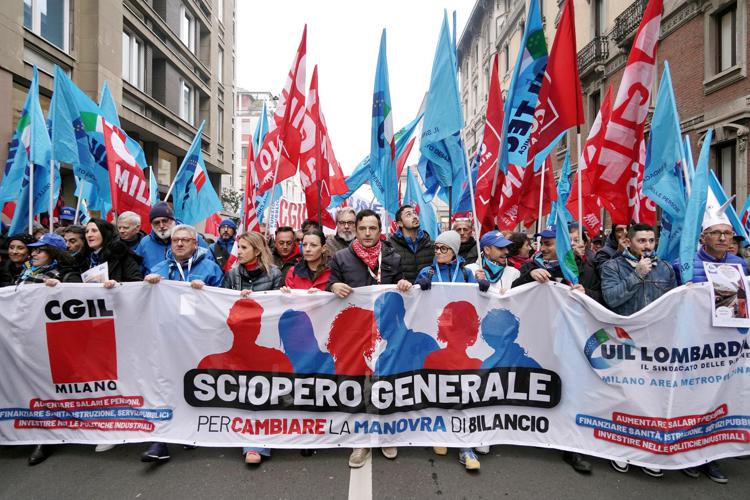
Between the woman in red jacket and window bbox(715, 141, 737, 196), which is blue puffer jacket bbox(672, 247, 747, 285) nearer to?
the woman in red jacket

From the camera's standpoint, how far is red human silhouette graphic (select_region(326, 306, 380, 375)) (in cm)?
347

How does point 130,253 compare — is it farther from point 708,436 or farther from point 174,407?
point 708,436

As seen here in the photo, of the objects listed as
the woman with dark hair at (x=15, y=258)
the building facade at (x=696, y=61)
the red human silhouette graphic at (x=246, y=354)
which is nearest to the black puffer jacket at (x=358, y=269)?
the red human silhouette graphic at (x=246, y=354)

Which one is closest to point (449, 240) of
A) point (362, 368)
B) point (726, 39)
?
point (362, 368)

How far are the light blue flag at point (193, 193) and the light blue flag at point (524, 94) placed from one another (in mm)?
4953

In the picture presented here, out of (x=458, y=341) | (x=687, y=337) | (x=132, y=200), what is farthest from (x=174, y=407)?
(x=687, y=337)

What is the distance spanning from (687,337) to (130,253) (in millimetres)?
4891

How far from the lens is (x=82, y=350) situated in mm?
3508

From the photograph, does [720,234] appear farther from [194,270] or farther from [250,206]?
[250,206]

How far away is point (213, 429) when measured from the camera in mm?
3371

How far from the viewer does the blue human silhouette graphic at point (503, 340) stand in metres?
3.43

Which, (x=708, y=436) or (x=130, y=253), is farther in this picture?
(x=130, y=253)

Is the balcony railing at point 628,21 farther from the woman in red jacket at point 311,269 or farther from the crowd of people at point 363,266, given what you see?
the woman in red jacket at point 311,269

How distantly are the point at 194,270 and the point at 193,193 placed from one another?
12.5 feet
